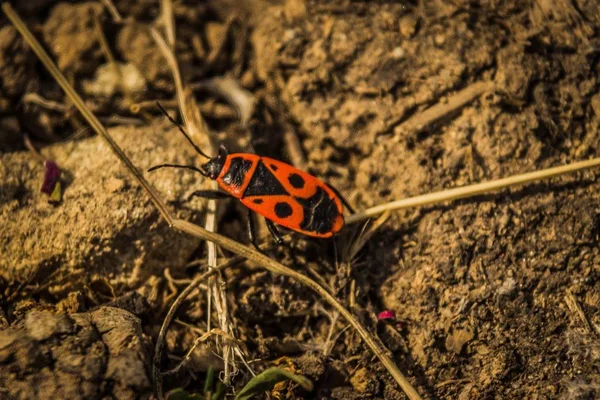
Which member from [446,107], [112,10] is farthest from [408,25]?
[112,10]

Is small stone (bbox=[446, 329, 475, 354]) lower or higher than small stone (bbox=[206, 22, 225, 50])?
lower

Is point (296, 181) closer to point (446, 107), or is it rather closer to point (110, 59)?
point (446, 107)

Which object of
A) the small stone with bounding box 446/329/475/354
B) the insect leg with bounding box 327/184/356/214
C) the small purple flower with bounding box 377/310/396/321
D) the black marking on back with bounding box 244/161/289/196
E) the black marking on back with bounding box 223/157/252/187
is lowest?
the small stone with bounding box 446/329/475/354

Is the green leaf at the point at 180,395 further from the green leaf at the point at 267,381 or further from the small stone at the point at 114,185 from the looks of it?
the small stone at the point at 114,185

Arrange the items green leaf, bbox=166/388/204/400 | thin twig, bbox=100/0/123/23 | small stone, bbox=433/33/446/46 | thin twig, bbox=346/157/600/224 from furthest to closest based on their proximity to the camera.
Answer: thin twig, bbox=100/0/123/23, small stone, bbox=433/33/446/46, thin twig, bbox=346/157/600/224, green leaf, bbox=166/388/204/400

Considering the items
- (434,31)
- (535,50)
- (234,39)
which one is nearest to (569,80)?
(535,50)

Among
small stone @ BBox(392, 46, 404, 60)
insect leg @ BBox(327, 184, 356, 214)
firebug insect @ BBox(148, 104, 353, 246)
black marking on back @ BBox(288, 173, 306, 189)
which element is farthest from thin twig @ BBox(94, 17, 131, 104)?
small stone @ BBox(392, 46, 404, 60)

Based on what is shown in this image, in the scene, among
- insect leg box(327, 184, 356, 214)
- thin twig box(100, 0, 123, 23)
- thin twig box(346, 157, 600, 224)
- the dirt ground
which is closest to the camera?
the dirt ground

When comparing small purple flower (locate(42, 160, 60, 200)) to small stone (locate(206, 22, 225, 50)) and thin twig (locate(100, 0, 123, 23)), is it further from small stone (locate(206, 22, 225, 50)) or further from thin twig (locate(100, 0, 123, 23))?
small stone (locate(206, 22, 225, 50))
